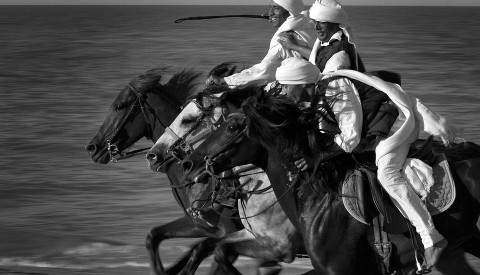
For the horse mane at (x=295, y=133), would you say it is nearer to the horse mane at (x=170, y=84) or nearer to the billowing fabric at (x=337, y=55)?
the billowing fabric at (x=337, y=55)

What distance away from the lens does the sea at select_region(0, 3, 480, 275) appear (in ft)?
36.2

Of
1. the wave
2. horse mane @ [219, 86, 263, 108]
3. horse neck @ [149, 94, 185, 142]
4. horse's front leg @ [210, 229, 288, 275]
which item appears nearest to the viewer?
horse's front leg @ [210, 229, 288, 275]

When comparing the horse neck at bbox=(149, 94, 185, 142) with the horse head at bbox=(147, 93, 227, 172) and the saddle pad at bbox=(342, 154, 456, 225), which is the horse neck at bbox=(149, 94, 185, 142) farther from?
the saddle pad at bbox=(342, 154, 456, 225)

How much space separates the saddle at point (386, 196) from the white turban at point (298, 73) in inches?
23.6

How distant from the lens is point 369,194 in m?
6.54

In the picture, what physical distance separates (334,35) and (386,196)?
3.74 feet

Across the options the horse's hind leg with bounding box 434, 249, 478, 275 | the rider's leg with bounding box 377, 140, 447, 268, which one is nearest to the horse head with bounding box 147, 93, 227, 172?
the rider's leg with bounding box 377, 140, 447, 268

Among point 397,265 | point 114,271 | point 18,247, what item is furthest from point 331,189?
point 18,247

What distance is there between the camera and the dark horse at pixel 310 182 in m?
6.50

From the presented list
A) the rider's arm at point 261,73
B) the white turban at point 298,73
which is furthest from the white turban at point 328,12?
the rider's arm at point 261,73

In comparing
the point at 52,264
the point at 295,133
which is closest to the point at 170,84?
the point at 295,133

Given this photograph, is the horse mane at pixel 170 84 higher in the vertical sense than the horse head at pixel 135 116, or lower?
higher

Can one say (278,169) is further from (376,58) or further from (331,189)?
(376,58)

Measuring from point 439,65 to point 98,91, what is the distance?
979cm
